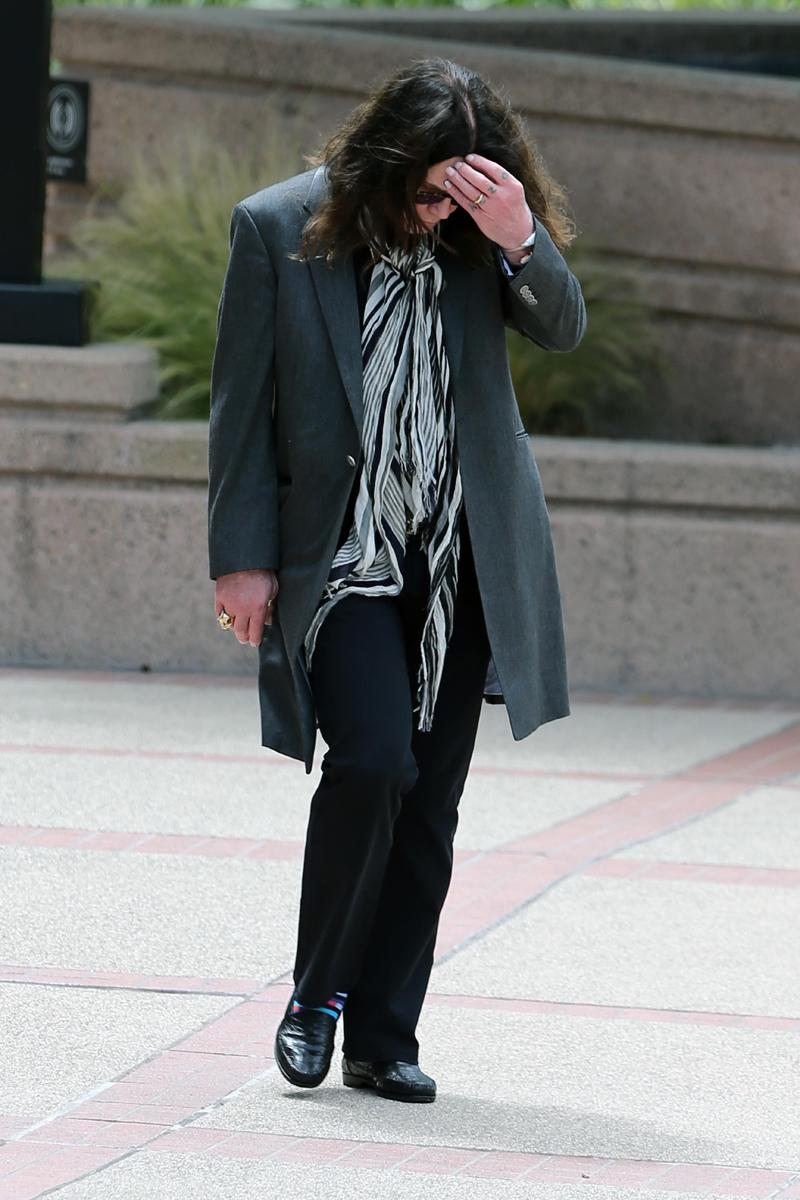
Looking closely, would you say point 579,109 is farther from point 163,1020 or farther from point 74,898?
point 163,1020

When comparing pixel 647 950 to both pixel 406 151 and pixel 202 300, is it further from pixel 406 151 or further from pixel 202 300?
pixel 202 300

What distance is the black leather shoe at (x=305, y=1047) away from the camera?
3918 millimetres

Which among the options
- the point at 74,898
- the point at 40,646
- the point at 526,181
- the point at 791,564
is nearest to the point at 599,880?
the point at 74,898

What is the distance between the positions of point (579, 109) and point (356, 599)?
6.12 meters

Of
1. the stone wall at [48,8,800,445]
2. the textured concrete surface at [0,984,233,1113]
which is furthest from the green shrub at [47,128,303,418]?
the textured concrete surface at [0,984,233,1113]

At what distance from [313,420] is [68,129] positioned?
239 inches

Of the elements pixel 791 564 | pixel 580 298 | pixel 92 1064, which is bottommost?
pixel 92 1064

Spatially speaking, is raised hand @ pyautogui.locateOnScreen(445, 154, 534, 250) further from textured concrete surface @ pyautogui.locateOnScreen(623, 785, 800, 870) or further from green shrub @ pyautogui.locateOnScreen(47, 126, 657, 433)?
green shrub @ pyautogui.locateOnScreen(47, 126, 657, 433)

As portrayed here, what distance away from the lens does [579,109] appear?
9500 millimetres

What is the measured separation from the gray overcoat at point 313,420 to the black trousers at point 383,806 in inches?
2.8

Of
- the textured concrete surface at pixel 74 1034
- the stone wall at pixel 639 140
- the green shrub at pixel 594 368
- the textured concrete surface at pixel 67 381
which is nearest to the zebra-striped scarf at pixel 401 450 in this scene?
the textured concrete surface at pixel 74 1034

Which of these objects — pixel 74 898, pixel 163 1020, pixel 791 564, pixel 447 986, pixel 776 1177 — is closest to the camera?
pixel 776 1177

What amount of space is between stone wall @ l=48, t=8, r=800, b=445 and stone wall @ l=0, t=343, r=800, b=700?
1405mm

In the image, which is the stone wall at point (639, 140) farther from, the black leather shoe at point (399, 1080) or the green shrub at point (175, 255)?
the black leather shoe at point (399, 1080)
